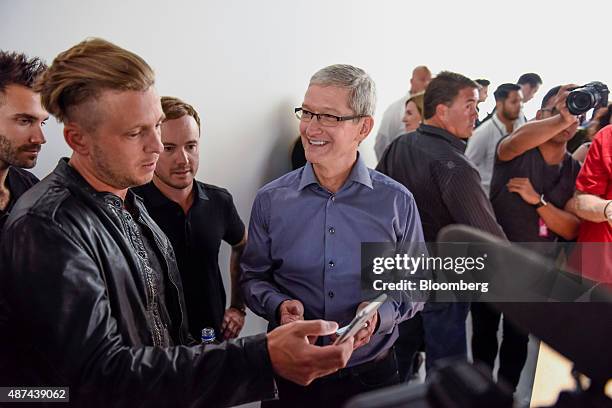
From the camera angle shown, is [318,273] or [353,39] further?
[353,39]

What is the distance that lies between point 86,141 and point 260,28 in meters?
0.63

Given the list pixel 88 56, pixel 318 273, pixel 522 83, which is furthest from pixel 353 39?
pixel 88 56

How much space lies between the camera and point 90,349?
70cm

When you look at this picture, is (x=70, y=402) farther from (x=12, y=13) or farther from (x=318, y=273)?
(x=12, y=13)

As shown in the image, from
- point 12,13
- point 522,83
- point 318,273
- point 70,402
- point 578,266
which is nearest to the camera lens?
point 70,402

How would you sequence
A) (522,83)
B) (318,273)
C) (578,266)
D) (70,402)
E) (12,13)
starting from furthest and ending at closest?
(522,83) < (578,266) < (318,273) < (12,13) < (70,402)

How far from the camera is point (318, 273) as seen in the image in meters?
1.18

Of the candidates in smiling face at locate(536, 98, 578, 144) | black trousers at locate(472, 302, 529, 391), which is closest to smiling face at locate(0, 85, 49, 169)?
black trousers at locate(472, 302, 529, 391)

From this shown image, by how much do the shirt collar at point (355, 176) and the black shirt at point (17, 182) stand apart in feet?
1.85

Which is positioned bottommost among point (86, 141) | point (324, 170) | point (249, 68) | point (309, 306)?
point (309, 306)

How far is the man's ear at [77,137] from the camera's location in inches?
31.6

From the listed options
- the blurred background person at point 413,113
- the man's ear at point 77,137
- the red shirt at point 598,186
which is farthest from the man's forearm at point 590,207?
the man's ear at point 77,137

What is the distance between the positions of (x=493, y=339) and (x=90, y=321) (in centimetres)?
82

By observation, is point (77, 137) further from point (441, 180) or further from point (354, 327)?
point (441, 180)
